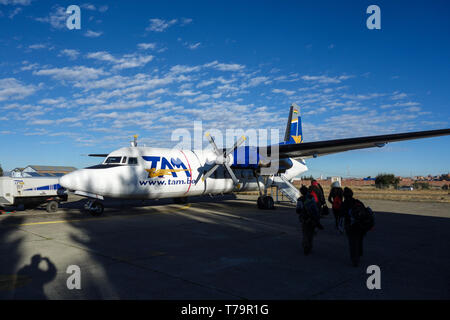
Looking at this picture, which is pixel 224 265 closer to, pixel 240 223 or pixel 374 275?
pixel 374 275

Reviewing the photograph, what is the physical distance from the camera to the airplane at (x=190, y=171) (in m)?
13.6

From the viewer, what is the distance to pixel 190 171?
1702cm

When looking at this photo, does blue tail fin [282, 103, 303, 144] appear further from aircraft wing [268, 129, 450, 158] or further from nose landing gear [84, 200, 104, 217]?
nose landing gear [84, 200, 104, 217]

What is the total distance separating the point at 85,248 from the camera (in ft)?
26.5

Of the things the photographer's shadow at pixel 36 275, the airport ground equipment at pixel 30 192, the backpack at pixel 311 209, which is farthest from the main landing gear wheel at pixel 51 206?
the backpack at pixel 311 209

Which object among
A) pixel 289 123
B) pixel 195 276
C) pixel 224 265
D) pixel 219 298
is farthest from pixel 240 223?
pixel 289 123

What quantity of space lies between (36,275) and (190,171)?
11.4m

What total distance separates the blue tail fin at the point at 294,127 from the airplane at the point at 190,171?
326cm

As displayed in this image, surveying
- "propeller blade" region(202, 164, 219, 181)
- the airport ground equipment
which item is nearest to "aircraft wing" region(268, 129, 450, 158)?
"propeller blade" region(202, 164, 219, 181)

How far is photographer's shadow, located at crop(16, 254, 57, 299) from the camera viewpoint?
488 cm

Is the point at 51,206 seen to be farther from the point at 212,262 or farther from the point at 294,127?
the point at 294,127

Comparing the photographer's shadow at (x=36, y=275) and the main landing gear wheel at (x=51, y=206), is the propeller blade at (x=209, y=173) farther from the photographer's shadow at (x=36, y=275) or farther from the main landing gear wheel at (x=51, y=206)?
the photographer's shadow at (x=36, y=275)

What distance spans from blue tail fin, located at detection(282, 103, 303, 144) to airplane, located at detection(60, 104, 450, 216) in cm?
326
